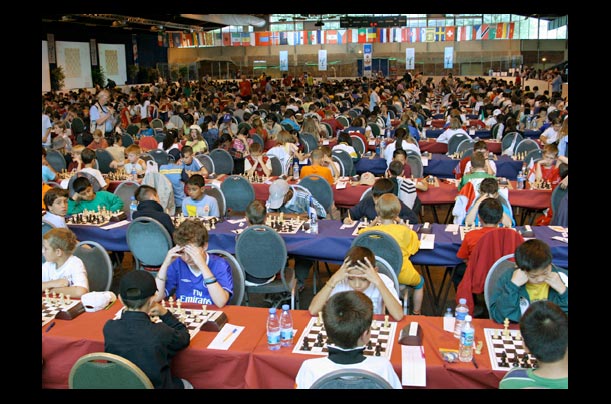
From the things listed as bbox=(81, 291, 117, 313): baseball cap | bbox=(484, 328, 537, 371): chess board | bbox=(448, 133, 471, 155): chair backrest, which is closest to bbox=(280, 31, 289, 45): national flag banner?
bbox=(448, 133, 471, 155): chair backrest

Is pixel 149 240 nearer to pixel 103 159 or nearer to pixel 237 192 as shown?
pixel 237 192

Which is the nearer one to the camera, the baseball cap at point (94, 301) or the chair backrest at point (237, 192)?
the baseball cap at point (94, 301)

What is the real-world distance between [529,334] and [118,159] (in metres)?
9.51

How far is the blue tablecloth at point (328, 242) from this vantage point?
246 inches

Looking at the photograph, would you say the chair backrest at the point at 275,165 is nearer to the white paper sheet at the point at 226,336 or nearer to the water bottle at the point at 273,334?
the white paper sheet at the point at 226,336

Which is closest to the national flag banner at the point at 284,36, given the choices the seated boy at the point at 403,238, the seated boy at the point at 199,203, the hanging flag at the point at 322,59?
the hanging flag at the point at 322,59

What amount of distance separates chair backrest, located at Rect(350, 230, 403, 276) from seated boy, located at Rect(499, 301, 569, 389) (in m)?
2.32

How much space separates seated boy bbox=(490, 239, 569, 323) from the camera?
4.21m

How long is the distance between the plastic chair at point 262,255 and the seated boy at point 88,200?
2.52 m

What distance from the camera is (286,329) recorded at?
13.3ft

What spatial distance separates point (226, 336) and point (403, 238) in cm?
223
